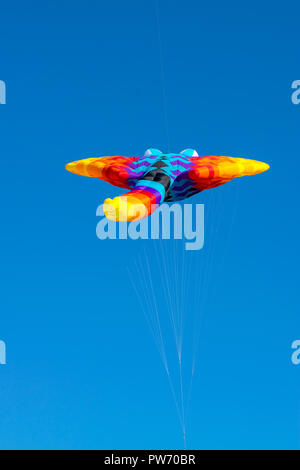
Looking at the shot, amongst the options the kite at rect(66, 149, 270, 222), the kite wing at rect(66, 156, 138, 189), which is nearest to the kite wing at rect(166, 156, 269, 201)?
the kite at rect(66, 149, 270, 222)

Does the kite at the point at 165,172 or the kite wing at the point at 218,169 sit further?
the kite wing at the point at 218,169

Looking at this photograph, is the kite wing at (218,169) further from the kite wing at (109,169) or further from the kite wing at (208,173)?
the kite wing at (109,169)

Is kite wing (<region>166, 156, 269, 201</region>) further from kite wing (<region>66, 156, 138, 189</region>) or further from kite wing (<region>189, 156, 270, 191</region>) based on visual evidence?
kite wing (<region>66, 156, 138, 189</region>)

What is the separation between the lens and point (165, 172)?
18938 millimetres

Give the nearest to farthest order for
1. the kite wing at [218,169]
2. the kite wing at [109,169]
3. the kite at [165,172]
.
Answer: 1. the kite at [165,172]
2. the kite wing at [218,169]
3. the kite wing at [109,169]

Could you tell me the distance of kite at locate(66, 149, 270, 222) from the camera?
1827 cm

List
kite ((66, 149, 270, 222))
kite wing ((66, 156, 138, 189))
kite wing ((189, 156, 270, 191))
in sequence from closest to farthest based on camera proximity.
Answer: kite ((66, 149, 270, 222))
kite wing ((189, 156, 270, 191))
kite wing ((66, 156, 138, 189))

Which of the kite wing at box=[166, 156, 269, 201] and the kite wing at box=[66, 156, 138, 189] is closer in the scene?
the kite wing at box=[166, 156, 269, 201]

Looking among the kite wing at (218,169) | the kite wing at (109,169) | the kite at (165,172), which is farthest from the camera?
the kite wing at (109,169)

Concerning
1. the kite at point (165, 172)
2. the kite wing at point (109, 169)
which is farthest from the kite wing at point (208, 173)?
the kite wing at point (109, 169)

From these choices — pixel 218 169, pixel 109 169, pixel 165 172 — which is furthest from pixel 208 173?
pixel 109 169

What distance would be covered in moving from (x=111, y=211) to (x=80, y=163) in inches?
201

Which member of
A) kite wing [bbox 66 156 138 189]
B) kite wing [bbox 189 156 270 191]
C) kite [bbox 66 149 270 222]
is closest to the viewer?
kite [bbox 66 149 270 222]

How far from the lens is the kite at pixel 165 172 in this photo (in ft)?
59.9
